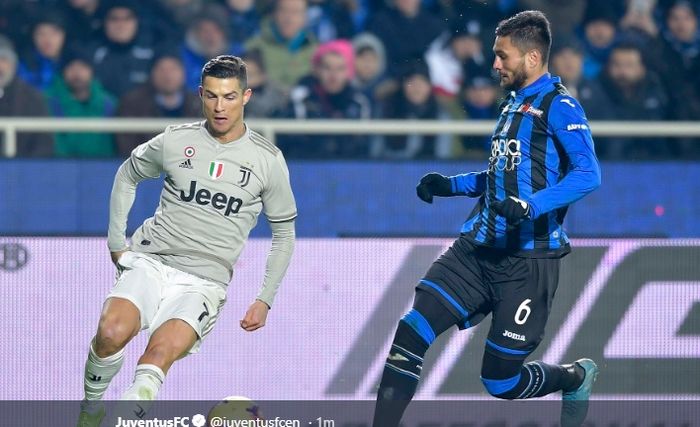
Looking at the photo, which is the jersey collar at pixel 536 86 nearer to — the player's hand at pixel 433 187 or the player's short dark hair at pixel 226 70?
the player's hand at pixel 433 187

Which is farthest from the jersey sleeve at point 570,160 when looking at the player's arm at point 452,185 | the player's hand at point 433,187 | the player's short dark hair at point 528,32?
the player's hand at point 433,187

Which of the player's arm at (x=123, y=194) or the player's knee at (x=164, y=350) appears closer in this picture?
the player's knee at (x=164, y=350)

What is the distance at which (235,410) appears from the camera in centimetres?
647

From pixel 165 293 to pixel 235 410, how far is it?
2.90 feet

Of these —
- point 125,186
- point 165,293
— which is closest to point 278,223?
point 165,293

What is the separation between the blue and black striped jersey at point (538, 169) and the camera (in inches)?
219

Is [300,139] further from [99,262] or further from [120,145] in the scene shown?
[99,262]

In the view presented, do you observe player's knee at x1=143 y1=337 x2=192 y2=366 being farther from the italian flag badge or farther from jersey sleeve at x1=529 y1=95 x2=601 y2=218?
jersey sleeve at x1=529 y1=95 x2=601 y2=218

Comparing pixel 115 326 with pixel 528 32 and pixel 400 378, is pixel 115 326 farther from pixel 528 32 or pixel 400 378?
pixel 528 32

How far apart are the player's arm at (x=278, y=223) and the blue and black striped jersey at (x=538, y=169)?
30.9 inches

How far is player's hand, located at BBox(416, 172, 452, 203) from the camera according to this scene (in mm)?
6172

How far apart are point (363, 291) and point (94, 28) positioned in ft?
11.1

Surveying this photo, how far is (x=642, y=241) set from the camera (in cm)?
725

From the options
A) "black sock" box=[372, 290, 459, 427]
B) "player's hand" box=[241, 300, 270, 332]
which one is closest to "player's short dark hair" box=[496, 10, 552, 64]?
"black sock" box=[372, 290, 459, 427]
